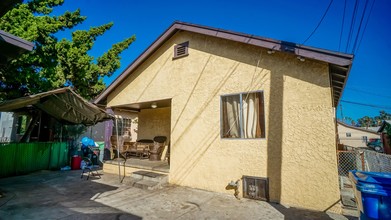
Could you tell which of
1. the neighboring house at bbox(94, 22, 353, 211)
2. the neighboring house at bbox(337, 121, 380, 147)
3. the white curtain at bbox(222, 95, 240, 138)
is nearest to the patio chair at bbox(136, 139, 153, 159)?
the neighboring house at bbox(94, 22, 353, 211)

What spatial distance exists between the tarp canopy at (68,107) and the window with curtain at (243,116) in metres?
5.82

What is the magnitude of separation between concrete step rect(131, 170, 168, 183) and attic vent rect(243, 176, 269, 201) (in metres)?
3.12

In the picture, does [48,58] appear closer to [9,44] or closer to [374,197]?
[9,44]

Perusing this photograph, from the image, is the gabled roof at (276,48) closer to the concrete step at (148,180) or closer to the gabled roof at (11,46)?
the gabled roof at (11,46)

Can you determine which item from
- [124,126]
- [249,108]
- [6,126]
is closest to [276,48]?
[249,108]

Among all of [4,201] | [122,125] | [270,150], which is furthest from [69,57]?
[270,150]

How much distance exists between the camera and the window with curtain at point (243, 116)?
6.11m

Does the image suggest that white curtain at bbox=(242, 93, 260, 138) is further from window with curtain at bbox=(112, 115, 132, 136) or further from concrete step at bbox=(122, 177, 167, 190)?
window with curtain at bbox=(112, 115, 132, 136)

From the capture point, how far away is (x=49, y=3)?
13359 millimetres

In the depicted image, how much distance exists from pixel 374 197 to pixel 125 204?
211 inches

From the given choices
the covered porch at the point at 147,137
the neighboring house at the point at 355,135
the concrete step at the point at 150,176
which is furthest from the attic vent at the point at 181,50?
the neighboring house at the point at 355,135

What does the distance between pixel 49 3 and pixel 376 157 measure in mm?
20322

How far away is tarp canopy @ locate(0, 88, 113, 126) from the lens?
809 cm

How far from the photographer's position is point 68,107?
912 cm
